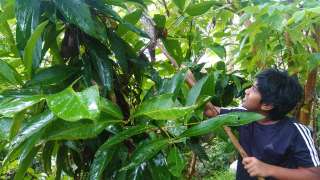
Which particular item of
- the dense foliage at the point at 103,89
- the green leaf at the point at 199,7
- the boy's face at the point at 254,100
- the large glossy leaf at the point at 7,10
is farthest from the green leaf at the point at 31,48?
the boy's face at the point at 254,100

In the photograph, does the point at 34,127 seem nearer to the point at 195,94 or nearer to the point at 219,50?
the point at 195,94

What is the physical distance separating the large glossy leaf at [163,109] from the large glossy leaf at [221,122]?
0.09 meters

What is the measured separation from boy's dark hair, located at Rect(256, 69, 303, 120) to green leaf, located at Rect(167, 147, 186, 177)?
0.56 m

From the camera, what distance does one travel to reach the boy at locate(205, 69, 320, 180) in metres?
1.11

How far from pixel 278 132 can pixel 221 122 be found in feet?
1.93

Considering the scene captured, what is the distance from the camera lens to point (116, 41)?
0.92 metres

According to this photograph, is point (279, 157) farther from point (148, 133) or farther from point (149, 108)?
point (149, 108)

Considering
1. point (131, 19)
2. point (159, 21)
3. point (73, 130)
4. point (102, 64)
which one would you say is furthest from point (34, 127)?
point (159, 21)

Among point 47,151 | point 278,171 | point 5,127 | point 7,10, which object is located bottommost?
point 278,171

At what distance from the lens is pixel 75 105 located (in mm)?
497

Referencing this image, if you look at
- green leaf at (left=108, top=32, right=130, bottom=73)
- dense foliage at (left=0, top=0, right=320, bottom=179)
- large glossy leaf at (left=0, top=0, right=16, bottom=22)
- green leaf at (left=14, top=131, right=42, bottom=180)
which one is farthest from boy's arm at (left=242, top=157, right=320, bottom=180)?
large glossy leaf at (left=0, top=0, right=16, bottom=22)

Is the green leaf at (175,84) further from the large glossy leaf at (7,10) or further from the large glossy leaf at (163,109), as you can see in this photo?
the large glossy leaf at (7,10)

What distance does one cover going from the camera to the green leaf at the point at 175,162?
74cm

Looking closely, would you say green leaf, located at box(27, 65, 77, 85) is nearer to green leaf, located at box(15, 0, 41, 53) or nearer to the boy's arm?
green leaf, located at box(15, 0, 41, 53)
